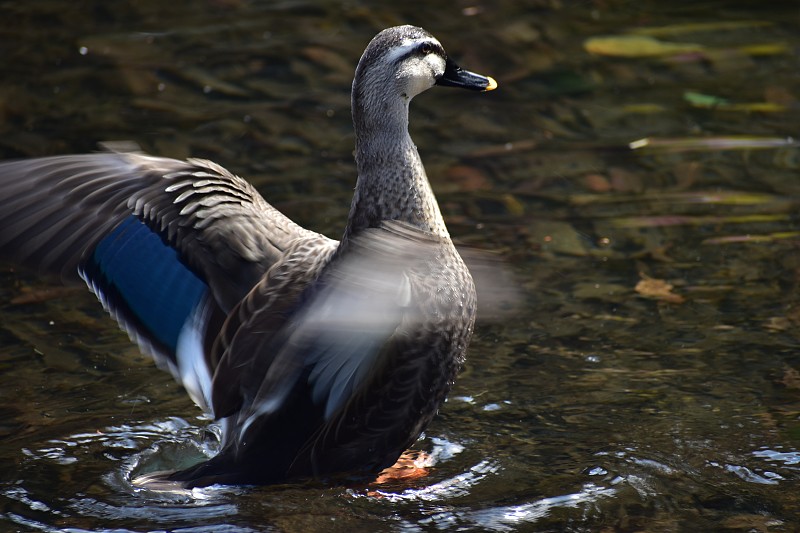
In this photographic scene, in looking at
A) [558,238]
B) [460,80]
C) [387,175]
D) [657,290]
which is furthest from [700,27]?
[387,175]

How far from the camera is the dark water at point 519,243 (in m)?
4.38

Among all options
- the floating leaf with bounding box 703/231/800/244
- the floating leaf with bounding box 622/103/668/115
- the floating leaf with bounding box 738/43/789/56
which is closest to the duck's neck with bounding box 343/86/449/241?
the floating leaf with bounding box 703/231/800/244

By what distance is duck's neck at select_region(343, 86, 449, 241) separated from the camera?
4.53 meters

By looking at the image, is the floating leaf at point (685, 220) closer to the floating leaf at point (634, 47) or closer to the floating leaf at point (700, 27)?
the floating leaf at point (634, 47)

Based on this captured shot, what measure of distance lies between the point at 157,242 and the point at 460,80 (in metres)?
1.39

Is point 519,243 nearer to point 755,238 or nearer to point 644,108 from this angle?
point 755,238

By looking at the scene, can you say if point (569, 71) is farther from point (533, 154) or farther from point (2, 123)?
point (2, 123)

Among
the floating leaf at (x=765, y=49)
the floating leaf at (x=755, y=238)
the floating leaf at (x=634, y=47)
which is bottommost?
the floating leaf at (x=755, y=238)

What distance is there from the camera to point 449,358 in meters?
4.45

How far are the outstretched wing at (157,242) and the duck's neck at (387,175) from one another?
0.36 meters

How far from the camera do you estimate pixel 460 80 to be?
5008 mm

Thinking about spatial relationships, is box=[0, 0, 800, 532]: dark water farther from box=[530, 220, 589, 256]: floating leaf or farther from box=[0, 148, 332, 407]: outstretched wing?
box=[0, 148, 332, 407]: outstretched wing

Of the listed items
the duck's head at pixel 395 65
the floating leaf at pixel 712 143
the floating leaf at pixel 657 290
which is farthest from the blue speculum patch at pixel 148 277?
the floating leaf at pixel 712 143

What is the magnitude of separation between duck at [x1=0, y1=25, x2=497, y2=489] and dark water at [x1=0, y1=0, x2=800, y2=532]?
Answer: 21 centimetres
